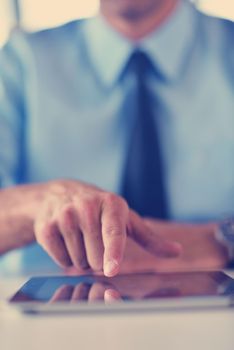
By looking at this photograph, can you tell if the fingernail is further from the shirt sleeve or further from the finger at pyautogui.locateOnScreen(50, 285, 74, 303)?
the shirt sleeve

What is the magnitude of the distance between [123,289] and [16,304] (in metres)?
0.12

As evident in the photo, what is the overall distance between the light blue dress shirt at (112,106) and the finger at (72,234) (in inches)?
13.2

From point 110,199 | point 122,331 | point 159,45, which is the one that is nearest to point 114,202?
point 110,199

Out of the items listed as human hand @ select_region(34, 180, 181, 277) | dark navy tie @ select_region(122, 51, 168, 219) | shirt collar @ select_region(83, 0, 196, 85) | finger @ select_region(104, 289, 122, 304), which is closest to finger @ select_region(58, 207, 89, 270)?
human hand @ select_region(34, 180, 181, 277)

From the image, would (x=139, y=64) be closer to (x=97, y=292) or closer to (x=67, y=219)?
(x=67, y=219)

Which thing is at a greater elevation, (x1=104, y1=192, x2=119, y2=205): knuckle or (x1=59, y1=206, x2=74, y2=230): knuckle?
(x1=104, y1=192, x2=119, y2=205): knuckle

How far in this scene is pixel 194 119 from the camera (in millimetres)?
1068

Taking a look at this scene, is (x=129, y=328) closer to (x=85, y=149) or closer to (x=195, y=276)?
(x=195, y=276)

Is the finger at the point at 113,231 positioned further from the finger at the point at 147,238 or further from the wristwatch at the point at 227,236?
the wristwatch at the point at 227,236

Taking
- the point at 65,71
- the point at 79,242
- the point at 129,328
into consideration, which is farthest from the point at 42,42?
the point at 129,328

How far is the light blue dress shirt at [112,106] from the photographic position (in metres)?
1.06

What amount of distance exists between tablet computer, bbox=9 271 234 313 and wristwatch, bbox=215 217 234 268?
9.6 inches

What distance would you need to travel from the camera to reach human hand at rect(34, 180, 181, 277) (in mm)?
687

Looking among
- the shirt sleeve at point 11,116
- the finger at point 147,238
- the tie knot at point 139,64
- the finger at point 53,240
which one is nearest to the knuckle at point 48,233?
the finger at point 53,240
